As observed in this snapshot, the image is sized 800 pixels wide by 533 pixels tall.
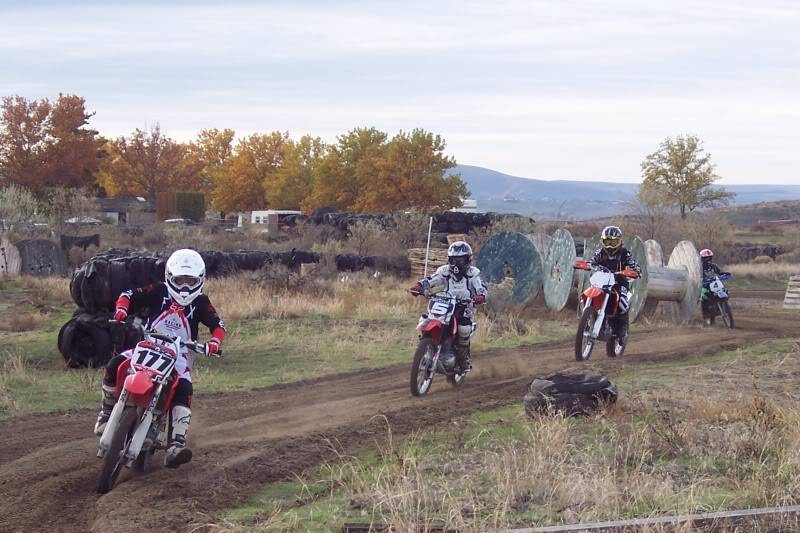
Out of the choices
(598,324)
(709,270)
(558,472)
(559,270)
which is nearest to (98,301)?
(598,324)

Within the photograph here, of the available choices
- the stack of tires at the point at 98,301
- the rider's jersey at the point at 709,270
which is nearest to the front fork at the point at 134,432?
the stack of tires at the point at 98,301

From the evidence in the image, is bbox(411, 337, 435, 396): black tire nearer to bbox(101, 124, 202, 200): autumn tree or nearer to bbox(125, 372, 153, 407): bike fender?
bbox(125, 372, 153, 407): bike fender

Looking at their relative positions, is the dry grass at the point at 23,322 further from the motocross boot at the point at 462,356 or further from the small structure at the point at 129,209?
the small structure at the point at 129,209

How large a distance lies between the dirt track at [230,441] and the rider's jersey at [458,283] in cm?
118

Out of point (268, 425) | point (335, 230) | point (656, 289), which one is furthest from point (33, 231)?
point (268, 425)

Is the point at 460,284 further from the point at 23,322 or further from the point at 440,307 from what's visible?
the point at 23,322

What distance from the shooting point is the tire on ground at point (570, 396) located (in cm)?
1070

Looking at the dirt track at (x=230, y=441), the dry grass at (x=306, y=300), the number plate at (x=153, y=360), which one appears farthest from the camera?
the dry grass at (x=306, y=300)

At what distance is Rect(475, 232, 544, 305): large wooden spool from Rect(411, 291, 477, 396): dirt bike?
1034cm

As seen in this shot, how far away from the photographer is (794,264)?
47875 millimetres

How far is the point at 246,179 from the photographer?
10306 centimetres

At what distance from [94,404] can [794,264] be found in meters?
41.7

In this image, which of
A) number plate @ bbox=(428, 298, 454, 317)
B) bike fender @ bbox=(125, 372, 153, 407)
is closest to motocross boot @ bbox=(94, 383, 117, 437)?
bike fender @ bbox=(125, 372, 153, 407)

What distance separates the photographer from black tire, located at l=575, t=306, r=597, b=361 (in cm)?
1558
